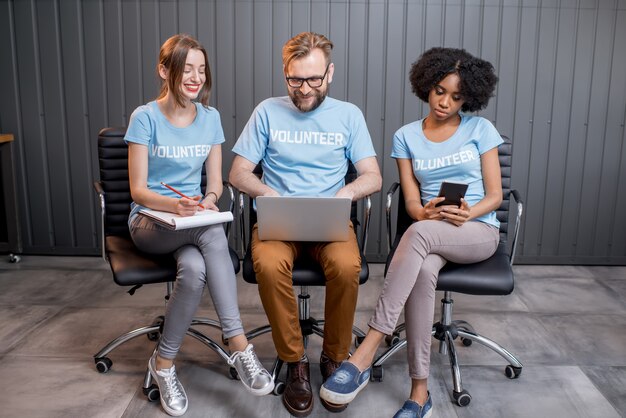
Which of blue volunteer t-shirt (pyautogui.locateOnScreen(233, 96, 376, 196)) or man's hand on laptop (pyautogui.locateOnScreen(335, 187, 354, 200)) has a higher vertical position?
blue volunteer t-shirt (pyautogui.locateOnScreen(233, 96, 376, 196))

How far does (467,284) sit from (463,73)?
0.83 metres

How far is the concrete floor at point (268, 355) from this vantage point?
7.04 feet

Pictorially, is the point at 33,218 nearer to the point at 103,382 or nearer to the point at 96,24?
the point at 96,24

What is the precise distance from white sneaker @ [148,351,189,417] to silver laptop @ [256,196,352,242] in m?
0.60

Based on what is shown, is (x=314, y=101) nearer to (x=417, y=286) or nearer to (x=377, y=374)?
(x=417, y=286)

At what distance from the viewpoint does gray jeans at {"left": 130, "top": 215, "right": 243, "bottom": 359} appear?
2105 mm

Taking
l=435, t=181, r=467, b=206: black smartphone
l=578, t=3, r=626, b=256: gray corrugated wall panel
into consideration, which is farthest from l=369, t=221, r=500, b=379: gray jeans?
l=578, t=3, r=626, b=256: gray corrugated wall panel

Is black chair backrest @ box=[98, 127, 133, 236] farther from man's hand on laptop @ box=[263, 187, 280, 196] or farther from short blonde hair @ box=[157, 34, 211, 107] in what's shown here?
man's hand on laptop @ box=[263, 187, 280, 196]

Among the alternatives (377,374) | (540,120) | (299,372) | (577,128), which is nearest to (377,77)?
(540,120)

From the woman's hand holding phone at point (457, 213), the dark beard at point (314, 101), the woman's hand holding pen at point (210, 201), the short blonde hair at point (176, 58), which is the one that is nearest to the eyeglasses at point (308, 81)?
the dark beard at point (314, 101)

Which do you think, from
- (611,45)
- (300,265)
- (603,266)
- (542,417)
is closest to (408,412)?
(542,417)

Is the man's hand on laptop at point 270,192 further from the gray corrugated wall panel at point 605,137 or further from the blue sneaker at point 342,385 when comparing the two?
the gray corrugated wall panel at point 605,137

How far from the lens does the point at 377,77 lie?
372 cm

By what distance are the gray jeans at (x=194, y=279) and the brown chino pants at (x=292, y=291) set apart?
12 cm
